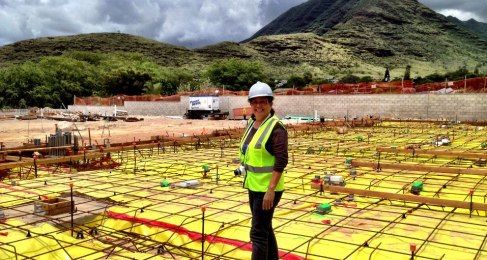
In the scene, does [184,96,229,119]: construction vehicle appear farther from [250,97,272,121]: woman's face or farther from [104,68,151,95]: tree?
[250,97,272,121]: woman's face

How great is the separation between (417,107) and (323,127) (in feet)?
19.9

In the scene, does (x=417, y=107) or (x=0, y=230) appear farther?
(x=417, y=107)

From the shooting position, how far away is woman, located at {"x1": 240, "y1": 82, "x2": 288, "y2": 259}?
272cm

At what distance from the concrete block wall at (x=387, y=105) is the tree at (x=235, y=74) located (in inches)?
651

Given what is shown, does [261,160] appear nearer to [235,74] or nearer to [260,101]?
[260,101]

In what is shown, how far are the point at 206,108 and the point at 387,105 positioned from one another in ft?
39.1

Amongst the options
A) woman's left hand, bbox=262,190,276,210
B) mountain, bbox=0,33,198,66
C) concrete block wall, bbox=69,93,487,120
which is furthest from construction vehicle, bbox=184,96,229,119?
mountain, bbox=0,33,198,66

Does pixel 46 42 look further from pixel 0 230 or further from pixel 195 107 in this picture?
pixel 0 230

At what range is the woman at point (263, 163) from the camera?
2721 mm

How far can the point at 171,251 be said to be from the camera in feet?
12.7

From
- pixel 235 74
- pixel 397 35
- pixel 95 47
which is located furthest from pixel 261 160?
pixel 95 47

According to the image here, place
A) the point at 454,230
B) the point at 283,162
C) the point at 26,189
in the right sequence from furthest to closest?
the point at 26,189 < the point at 454,230 < the point at 283,162

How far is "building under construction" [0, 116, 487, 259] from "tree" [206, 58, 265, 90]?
35333mm

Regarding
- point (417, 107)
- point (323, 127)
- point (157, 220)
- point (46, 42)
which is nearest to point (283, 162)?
point (157, 220)
